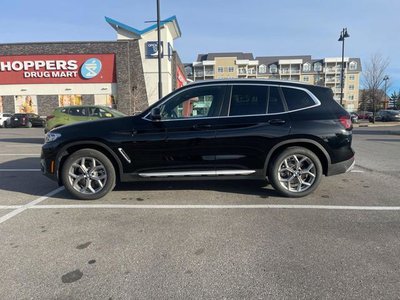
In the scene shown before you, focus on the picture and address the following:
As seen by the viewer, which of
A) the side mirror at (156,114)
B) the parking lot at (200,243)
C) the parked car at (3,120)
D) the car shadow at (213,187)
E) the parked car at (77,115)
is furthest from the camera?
the parked car at (3,120)

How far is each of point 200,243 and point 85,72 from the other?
29968 mm

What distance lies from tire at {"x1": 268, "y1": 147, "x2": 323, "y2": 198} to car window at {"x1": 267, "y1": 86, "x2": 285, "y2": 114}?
661 millimetres

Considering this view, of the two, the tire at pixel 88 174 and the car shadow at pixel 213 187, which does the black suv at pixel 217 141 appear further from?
→ the car shadow at pixel 213 187

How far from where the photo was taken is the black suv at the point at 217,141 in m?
4.63

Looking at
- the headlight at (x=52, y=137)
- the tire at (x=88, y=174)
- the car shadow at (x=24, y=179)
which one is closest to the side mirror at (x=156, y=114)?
the tire at (x=88, y=174)

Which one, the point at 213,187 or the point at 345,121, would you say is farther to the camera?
the point at 213,187

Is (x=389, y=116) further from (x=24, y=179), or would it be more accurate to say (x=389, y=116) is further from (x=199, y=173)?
(x=24, y=179)

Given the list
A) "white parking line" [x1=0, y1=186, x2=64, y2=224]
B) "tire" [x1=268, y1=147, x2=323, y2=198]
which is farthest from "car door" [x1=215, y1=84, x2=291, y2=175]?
"white parking line" [x1=0, y1=186, x2=64, y2=224]

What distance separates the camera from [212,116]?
15.3 ft

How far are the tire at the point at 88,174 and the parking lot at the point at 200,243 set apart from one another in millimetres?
175


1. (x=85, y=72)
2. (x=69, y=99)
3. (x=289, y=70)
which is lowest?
(x=69, y=99)

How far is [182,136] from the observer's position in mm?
4605

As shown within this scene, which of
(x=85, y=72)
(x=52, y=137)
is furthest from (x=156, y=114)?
(x=85, y=72)

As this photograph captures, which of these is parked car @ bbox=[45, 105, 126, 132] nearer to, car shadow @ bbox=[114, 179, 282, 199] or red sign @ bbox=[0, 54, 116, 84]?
car shadow @ bbox=[114, 179, 282, 199]
